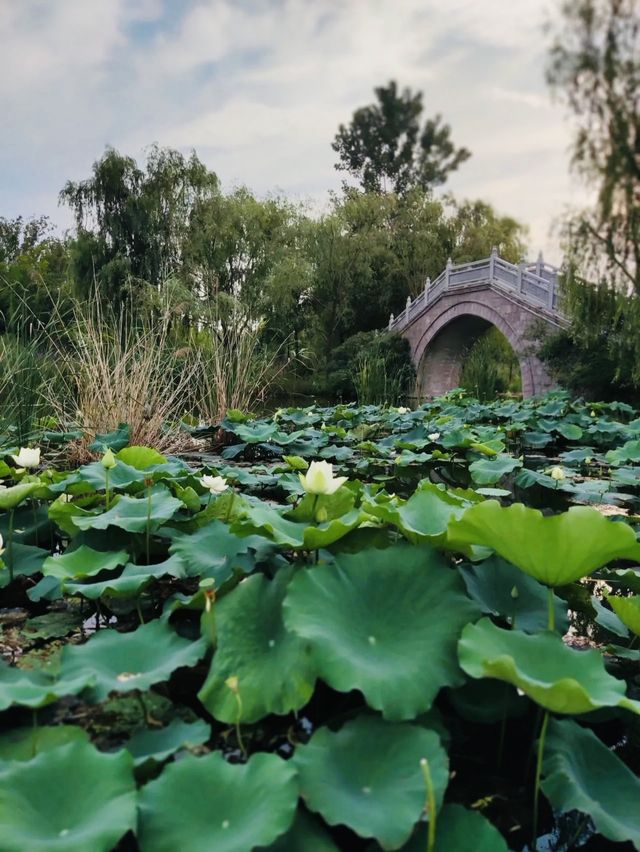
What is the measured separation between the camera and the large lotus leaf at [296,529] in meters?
1.07

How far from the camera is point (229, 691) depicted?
2.66ft

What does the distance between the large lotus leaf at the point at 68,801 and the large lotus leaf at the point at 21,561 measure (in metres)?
0.77

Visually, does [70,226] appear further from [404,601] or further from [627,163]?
[404,601]

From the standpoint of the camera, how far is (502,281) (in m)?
14.4

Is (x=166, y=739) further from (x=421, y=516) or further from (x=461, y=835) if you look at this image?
(x=421, y=516)

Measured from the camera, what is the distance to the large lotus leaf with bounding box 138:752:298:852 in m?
0.57

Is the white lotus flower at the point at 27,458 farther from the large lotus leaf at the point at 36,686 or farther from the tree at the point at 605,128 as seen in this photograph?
the tree at the point at 605,128

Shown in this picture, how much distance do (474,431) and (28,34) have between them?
3.74 metres

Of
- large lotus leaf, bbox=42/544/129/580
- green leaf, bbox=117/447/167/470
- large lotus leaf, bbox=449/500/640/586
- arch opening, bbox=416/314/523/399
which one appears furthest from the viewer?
arch opening, bbox=416/314/523/399

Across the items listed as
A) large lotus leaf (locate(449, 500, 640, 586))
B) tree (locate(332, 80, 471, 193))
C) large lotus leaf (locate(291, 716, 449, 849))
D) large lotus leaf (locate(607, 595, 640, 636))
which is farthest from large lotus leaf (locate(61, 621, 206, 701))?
tree (locate(332, 80, 471, 193))

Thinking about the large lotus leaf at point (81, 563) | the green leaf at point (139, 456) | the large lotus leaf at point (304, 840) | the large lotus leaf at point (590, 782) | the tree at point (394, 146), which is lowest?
the large lotus leaf at point (590, 782)

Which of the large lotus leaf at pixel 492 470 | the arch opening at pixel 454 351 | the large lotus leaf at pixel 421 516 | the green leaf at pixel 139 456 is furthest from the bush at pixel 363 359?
the large lotus leaf at pixel 421 516

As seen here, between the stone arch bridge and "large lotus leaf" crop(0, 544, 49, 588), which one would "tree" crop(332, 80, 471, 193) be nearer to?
the stone arch bridge

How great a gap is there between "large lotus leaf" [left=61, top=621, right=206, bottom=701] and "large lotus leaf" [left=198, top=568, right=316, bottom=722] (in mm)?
41
